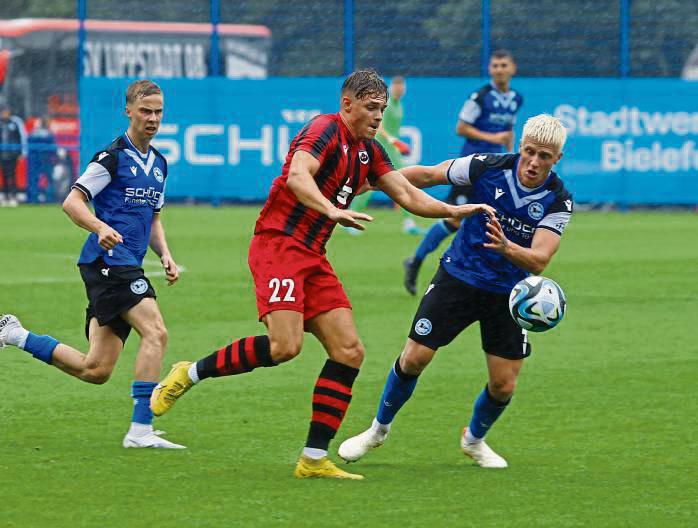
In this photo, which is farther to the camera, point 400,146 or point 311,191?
point 400,146

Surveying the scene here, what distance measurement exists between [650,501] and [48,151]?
2516 centimetres

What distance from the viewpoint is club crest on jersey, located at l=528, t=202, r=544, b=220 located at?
22.9 feet

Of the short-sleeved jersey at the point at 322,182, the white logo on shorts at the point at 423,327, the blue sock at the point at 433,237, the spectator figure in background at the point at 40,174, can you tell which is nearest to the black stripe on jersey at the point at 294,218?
the short-sleeved jersey at the point at 322,182

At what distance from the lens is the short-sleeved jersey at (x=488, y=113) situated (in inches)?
614

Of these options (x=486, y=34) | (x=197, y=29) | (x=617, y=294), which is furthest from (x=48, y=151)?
(x=617, y=294)

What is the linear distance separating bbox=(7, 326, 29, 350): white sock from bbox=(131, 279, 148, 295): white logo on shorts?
0.71 meters

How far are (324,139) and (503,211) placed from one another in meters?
0.99

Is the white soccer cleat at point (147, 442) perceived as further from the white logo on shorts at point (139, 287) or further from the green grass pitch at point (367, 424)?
the white logo on shorts at point (139, 287)

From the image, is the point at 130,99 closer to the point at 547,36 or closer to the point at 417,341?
the point at 417,341

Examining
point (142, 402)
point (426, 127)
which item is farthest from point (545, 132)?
point (426, 127)

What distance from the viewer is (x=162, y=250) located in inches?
308

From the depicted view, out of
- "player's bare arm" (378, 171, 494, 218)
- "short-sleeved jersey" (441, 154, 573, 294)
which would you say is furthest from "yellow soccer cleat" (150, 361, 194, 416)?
"short-sleeved jersey" (441, 154, 573, 294)

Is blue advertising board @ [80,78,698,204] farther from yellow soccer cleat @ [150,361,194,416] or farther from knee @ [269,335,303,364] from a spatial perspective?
knee @ [269,335,303,364]

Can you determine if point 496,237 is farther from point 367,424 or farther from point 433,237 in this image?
point 433,237
